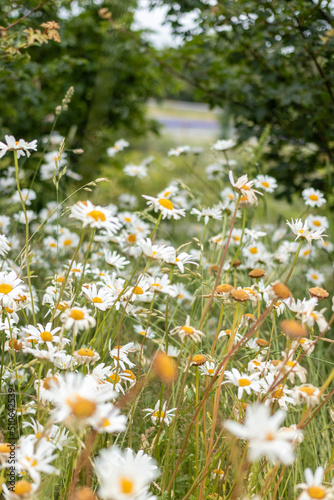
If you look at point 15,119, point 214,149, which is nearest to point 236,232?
point 214,149

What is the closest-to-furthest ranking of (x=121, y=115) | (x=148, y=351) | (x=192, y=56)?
(x=148, y=351)
(x=192, y=56)
(x=121, y=115)

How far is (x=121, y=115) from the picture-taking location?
14.1 feet

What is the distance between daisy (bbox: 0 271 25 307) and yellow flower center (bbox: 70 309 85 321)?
267 mm

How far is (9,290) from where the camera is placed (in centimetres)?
113

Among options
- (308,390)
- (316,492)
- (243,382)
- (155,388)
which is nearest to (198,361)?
(243,382)

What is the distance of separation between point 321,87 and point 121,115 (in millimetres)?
2330

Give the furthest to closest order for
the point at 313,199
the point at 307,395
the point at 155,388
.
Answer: the point at 313,199, the point at 155,388, the point at 307,395

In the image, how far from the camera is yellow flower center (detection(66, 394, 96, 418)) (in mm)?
599

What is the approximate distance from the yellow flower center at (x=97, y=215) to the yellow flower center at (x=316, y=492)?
616 millimetres

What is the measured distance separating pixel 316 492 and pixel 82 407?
0.41 meters

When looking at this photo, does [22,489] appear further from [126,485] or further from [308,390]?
[308,390]

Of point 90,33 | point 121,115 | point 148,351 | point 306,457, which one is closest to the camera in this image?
point 306,457

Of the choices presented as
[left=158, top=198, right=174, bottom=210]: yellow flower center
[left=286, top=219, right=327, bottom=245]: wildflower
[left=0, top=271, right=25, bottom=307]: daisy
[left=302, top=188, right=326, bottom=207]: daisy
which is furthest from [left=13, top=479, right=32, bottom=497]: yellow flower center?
[left=302, top=188, right=326, bottom=207]: daisy

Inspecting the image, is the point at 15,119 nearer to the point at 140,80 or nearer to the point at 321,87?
the point at 140,80
